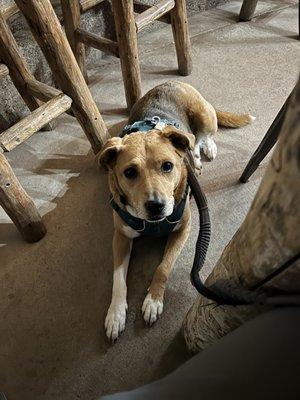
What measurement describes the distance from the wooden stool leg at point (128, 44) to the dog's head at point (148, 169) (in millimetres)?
762

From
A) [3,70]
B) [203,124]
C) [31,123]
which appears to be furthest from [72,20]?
[203,124]

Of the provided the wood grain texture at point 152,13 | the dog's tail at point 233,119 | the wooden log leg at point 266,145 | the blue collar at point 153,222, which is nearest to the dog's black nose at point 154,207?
the blue collar at point 153,222

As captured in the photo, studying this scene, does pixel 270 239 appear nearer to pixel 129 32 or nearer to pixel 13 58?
pixel 129 32

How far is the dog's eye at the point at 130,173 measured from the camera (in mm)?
1415

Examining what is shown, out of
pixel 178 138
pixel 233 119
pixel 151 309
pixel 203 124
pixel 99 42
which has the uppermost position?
pixel 99 42

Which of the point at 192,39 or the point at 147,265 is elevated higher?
the point at 192,39

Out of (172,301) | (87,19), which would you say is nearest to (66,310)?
(172,301)

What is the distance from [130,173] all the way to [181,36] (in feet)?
4.69

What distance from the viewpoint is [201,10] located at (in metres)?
3.25

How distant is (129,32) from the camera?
1.98m

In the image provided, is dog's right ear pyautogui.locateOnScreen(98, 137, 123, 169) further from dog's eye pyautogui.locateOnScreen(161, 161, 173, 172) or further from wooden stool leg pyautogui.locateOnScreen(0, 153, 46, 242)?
wooden stool leg pyautogui.locateOnScreen(0, 153, 46, 242)

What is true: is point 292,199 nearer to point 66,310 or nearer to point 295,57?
point 66,310

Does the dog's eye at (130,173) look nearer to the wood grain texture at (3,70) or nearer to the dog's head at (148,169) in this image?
the dog's head at (148,169)

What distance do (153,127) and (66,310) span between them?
89cm
